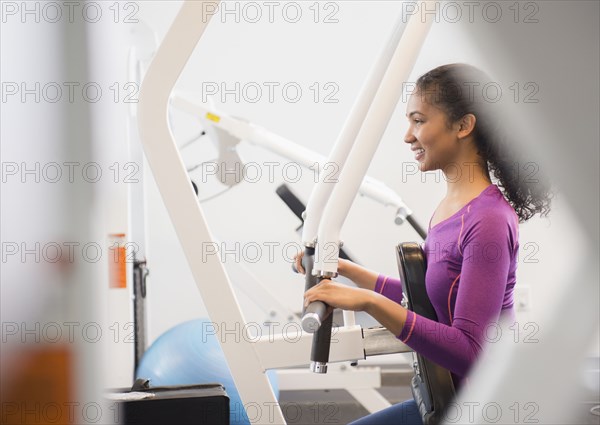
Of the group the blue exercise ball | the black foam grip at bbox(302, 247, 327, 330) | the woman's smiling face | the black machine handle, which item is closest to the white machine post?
the black foam grip at bbox(302, 247, 327, 330)

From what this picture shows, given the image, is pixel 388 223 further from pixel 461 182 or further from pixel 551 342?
pixel 551 342

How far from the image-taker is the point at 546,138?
371 mm

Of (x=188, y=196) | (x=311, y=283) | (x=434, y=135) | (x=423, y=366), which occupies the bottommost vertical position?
(x=423, y=366)

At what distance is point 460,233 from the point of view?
1.10 meters

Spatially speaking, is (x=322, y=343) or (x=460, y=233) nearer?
(x=322, y=343)

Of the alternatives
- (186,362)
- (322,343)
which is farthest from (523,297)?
(322,343)

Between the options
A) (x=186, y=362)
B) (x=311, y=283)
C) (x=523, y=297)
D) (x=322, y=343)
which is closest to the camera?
(x=322, y=343)

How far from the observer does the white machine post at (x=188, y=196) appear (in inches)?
40.5

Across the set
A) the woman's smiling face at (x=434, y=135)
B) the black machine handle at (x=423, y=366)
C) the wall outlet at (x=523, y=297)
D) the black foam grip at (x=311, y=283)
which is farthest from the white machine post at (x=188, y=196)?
the wall outlet at (x=523, y=297)

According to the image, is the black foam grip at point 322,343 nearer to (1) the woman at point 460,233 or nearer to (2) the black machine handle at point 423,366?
(1) the woman at point 460,233

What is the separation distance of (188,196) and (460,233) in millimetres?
461

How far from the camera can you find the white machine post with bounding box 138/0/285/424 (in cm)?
103

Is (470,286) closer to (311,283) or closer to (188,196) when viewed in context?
(311,283)

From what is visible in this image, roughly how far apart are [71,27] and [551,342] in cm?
32
